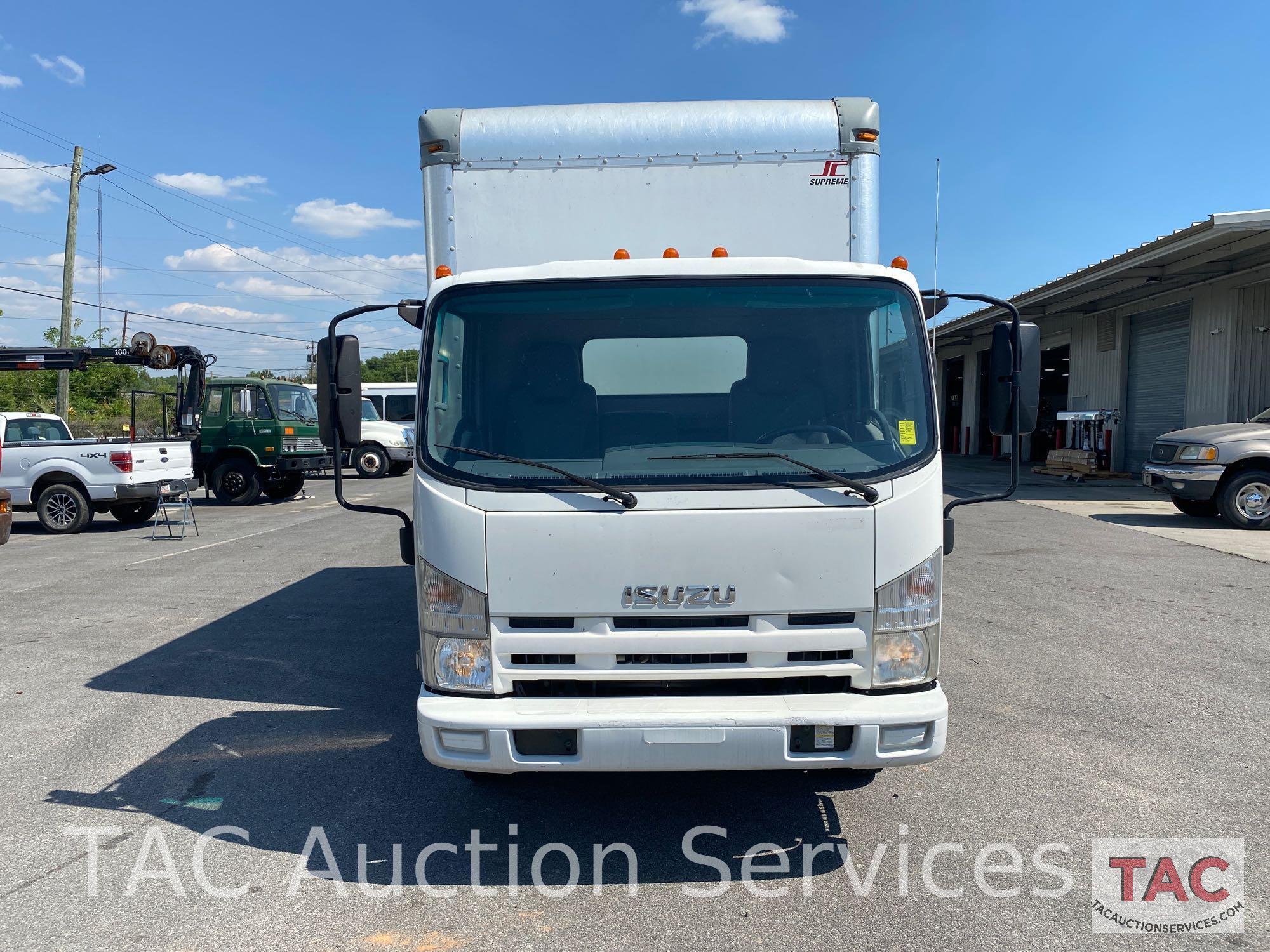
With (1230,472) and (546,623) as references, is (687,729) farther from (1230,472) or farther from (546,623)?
(1230,472)

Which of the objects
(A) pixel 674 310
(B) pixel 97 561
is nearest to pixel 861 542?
(A) pixel 674 310

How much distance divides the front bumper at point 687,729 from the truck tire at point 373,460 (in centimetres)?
2194

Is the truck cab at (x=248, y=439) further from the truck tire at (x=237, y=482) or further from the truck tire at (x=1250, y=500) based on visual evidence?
the truck tire at (x=1250, y=500)

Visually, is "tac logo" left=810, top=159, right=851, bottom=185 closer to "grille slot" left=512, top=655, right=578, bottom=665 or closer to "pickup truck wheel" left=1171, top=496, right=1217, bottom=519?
"grille slot" left=512, top=655, right=578, bottom=665

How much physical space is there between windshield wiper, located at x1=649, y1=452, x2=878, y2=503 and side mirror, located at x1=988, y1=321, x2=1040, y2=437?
0.83 meters

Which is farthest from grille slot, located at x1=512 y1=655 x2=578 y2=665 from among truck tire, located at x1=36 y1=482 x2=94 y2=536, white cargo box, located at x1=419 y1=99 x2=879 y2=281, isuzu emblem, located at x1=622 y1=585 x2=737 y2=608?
truck tire, located at x1=36 y1=482 x2=94 y2=536

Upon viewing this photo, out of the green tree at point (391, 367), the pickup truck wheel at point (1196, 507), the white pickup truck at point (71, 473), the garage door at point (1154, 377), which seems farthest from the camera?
the green tree at point (391, 367)

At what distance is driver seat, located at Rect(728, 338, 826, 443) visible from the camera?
3557mm

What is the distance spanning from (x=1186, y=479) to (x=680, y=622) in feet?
38.2

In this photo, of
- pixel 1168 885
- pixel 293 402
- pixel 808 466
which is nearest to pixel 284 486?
pixel 293 402

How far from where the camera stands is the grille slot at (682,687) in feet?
10.8

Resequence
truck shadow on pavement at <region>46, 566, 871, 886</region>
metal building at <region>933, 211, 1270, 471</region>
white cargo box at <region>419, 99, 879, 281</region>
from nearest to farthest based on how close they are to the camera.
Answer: truck shadow on pavement at <region>46, 566, 871, 886</region> → white cargo box at <region>419, 99, 879, 281</region> → metal building at <region>933, 211, 1270, 471</region>

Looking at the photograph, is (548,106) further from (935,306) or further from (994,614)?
(994,614)

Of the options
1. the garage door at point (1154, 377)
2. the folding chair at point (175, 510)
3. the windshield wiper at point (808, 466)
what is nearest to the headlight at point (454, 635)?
the windshield wiper at point (808, 466)
